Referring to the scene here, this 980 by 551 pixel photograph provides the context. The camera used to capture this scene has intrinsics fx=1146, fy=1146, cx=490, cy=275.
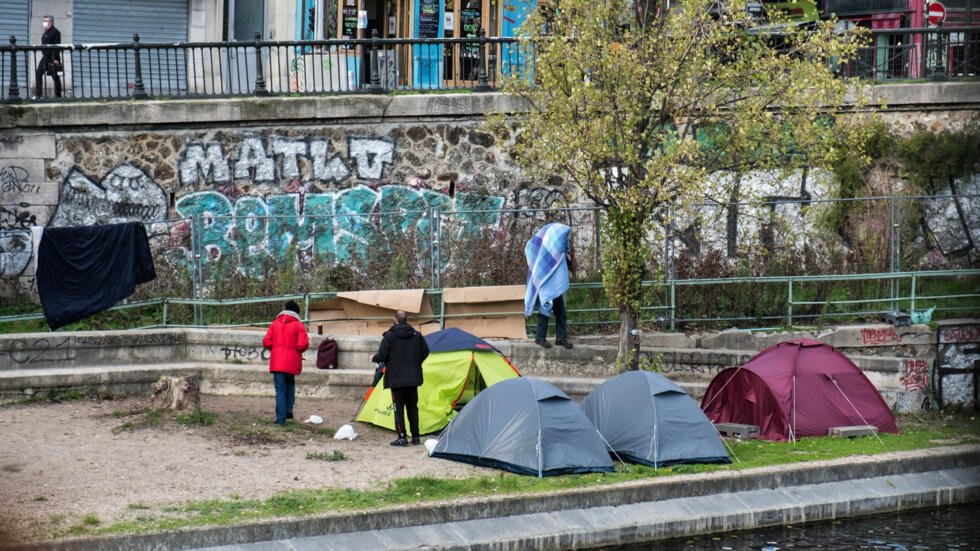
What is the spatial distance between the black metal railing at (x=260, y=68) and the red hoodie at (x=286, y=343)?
668 cm

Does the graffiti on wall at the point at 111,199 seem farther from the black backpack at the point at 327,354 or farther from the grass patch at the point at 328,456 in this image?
the grass patch at the point at 328,456

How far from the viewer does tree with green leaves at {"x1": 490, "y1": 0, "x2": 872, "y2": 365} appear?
1526 centimetres

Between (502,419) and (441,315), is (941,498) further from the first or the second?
(441,315)

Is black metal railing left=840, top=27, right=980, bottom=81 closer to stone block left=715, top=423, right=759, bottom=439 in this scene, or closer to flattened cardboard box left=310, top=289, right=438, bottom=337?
stone block left=715, top=423, right=759, bottom=439

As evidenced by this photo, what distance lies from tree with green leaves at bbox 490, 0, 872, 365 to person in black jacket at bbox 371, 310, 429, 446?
3103 millimetres

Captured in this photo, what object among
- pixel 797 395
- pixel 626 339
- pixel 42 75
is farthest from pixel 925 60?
pixel 42 75

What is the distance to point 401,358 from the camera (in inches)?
572

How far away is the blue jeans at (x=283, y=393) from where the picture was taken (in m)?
15.2

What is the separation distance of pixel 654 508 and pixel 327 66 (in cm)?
1435

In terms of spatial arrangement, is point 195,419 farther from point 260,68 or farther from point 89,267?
point 260,68

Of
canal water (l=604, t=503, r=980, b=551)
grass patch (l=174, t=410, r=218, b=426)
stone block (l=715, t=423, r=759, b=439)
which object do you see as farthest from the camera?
stone block (l=715, t=423, r=759, b=439)

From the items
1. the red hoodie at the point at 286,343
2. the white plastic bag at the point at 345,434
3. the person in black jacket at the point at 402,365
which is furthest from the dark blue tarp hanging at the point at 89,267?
the person in black jacket at the point at 402,365

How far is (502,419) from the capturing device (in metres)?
13.6

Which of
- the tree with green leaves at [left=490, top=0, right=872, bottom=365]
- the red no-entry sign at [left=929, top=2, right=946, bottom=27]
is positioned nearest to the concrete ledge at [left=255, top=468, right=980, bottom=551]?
the tree with green leaves at [left=490, top=0, right=872, bottom=365]
